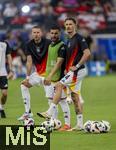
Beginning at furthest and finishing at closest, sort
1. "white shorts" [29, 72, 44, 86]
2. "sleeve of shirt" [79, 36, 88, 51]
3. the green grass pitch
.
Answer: "white shorts" [29, 72, 44, 86] < "sleeve of shirt" [79, 36, 88, 51] < the green grass pitch

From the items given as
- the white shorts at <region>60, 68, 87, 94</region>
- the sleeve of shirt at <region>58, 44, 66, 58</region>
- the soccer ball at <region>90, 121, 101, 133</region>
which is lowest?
the soccer ball at <region>90, 121, 101, 133</region>

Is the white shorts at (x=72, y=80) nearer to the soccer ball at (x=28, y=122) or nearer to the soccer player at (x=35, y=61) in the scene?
the soccer ball at (x=28, y=122)

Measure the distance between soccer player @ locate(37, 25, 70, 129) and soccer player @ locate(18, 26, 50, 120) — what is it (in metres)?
0.34

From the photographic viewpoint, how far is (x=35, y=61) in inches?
597

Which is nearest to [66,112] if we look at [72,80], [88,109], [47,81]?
[47,81]

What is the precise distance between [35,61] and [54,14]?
65.8 feet

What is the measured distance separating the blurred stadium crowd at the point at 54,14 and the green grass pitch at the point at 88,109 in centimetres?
380

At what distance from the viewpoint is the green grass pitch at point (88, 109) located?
38.9ft

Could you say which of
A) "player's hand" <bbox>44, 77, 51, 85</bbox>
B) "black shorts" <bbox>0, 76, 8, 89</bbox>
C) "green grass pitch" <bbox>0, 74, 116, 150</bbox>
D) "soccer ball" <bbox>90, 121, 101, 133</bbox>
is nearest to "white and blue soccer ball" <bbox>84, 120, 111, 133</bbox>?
"soccer ball" <bbox>90, 121, 101, 133</bbox>

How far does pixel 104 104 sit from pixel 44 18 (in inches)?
583

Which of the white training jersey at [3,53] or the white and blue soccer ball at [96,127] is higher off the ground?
the white training jersey at [3,53]

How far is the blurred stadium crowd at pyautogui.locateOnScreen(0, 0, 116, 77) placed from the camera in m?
34.4

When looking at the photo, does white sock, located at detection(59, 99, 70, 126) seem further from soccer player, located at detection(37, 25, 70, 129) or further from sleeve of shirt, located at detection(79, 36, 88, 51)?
sleeve of shirt, located at detection(79, 36, 88, 51)

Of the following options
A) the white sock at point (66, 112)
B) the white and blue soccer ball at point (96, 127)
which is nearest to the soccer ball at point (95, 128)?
the white and blue soccer ball at point (96, 127)
